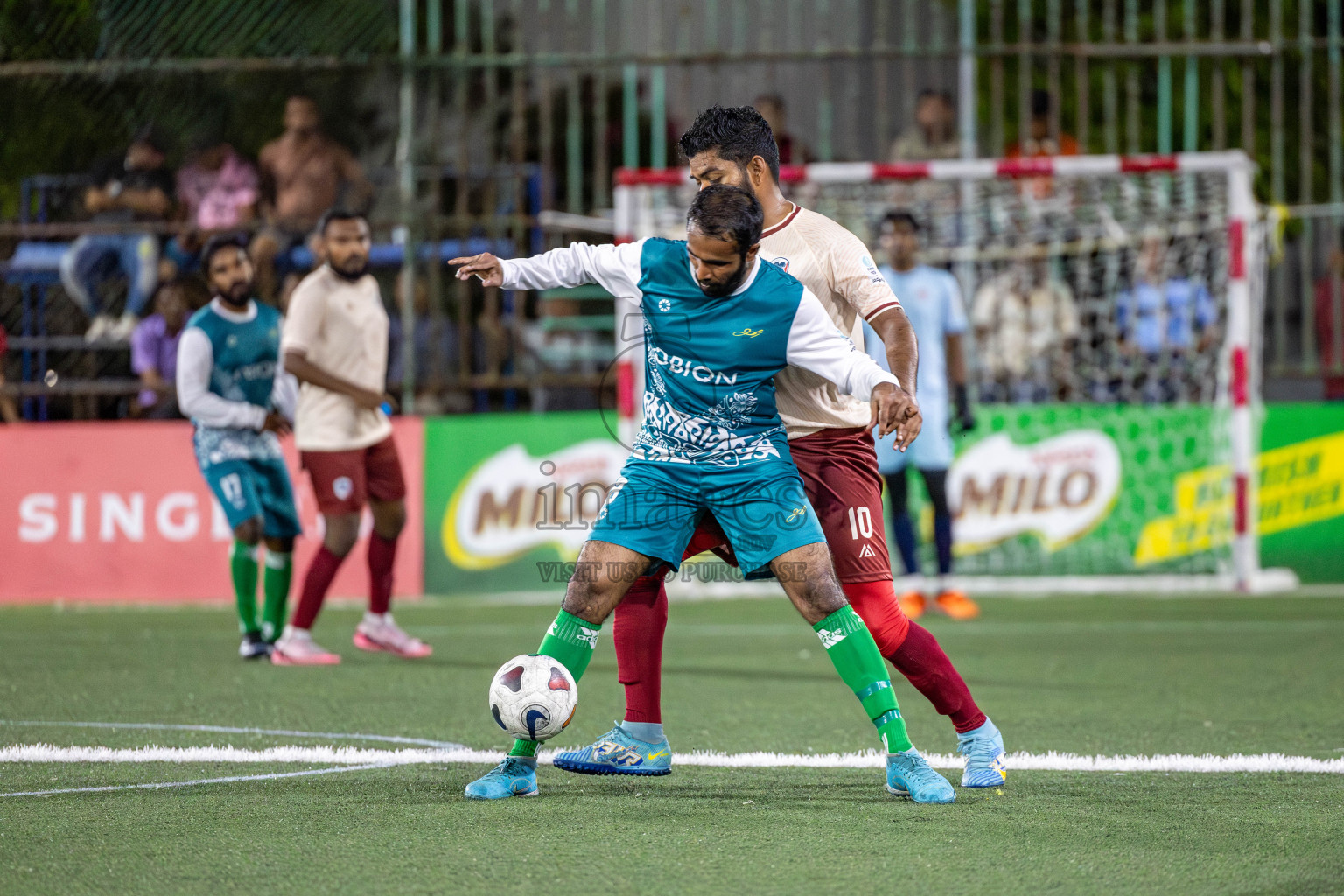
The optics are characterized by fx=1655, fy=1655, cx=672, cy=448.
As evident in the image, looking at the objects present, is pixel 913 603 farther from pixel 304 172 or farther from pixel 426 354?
pixel 304 172

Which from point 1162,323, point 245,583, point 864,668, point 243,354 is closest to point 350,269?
point 243,354

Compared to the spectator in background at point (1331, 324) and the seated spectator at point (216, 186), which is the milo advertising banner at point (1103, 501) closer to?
the spectator in background at point (1331, 324)

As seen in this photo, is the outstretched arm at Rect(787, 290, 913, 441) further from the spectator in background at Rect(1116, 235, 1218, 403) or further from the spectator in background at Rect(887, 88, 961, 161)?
the spectator in background at Rect(887, 88, 961, 161)

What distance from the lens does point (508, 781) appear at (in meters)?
4.39

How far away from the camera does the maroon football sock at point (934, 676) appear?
4570mm

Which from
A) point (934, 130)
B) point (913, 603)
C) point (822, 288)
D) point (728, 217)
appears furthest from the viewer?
point (934, 130)

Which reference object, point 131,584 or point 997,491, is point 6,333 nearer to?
point 131,584

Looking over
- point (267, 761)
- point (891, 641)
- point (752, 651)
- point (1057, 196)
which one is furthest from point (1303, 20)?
point (267, 761)

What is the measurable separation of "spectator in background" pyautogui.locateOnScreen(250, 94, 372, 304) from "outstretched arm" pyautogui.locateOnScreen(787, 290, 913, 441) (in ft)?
26.3

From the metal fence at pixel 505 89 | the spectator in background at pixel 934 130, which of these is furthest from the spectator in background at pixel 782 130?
the spectator in background at pixel 934 130

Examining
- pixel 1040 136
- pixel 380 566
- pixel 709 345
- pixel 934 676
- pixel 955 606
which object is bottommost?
pixel 955 606

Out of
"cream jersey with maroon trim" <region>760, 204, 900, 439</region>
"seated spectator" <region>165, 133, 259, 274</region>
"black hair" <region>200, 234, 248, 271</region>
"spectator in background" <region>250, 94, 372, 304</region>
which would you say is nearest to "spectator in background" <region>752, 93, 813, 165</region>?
"spectator in background" <region>250, 94, 372, 304</region>

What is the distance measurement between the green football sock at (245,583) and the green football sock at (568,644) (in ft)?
12.9

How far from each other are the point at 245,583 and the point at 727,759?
3737 mm
